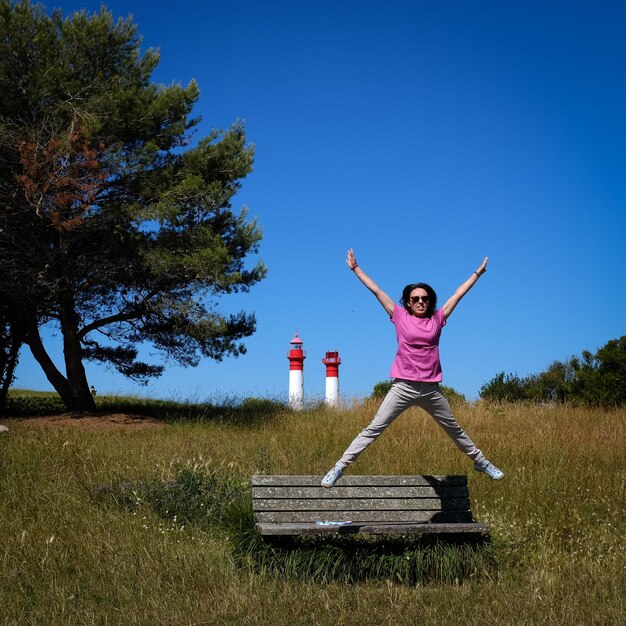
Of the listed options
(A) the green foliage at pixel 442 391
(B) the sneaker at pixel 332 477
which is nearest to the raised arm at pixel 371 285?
(B) the sneaker at pixel 332 477

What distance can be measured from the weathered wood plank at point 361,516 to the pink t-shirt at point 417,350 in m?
1.28

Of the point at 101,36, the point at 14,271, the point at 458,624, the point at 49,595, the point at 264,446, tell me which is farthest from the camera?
the point at 101,36

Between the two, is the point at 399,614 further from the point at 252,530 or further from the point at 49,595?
the point at 49,595

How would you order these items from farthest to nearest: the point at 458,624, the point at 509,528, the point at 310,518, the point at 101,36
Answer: the point at 101,36 → the point at 509,528 → the point at 310,518 → the point at 458,624

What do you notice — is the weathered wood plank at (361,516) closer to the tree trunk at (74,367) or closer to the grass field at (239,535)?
the grass field at (239,535)

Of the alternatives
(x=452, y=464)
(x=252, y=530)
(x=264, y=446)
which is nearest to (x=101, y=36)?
(x=264, y=446)

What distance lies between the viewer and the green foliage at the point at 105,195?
15.1 meters

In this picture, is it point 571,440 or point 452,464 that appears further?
point 571,440

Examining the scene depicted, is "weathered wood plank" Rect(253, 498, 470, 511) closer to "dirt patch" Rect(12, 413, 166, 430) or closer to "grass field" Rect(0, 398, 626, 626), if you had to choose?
"grass field" Rect(0, 398, 626, 626)


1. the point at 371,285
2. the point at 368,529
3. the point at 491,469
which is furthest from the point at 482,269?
the point at 368,529

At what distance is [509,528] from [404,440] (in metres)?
4.59

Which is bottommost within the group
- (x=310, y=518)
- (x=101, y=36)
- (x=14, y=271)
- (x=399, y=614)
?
(x=399, y=614)

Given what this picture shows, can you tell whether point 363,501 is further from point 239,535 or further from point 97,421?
point 97,421

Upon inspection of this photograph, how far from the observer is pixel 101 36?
1619cm
